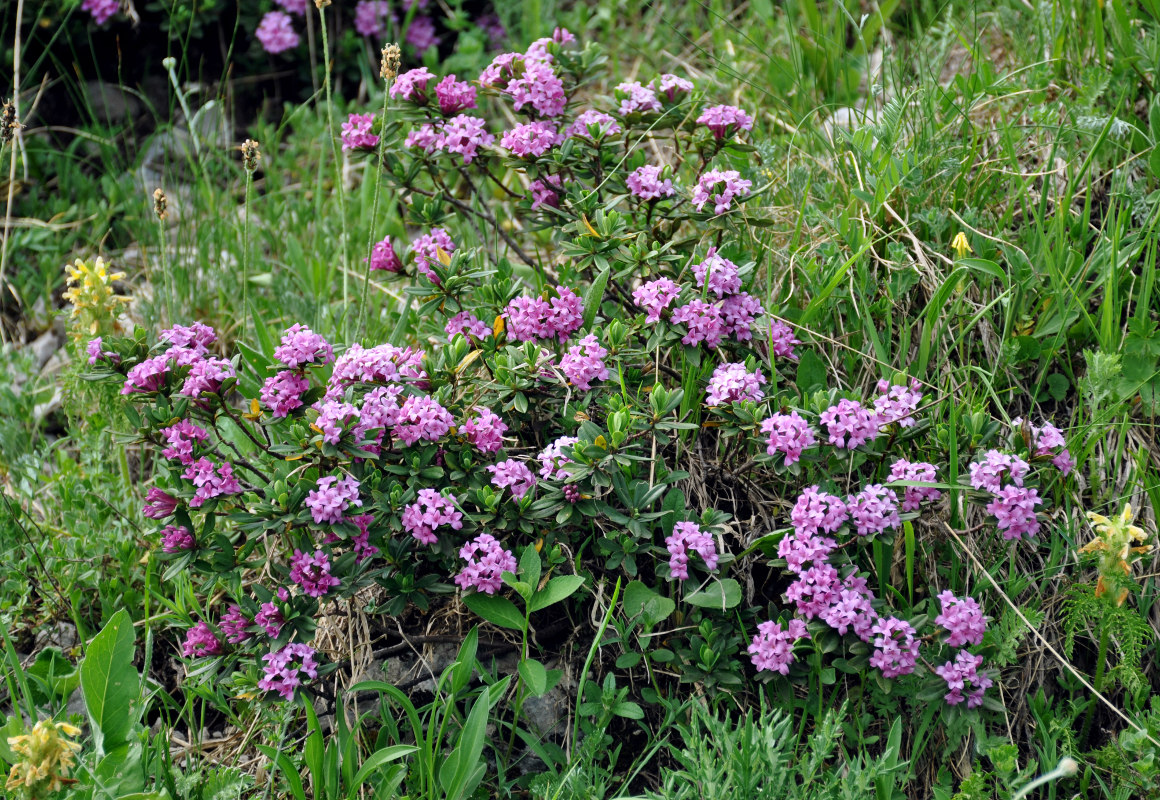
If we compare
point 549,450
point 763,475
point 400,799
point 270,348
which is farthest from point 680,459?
point 270,348

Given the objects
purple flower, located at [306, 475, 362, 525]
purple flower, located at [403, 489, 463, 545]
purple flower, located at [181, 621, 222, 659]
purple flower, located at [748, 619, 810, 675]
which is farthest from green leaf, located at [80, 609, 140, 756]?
purple flower, located at [748, 619, 810, 675]

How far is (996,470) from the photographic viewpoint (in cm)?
189

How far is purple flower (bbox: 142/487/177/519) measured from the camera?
6.34 feet

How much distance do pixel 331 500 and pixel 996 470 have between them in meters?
1.28

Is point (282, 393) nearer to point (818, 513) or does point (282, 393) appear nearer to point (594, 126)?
point (594, 126)

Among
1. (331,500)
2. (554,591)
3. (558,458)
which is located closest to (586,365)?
(558,458)

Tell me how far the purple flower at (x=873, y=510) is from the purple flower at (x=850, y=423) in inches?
3.9

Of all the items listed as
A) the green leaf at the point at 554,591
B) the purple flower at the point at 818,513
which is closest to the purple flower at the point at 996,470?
the purple flower at the point at 818,513

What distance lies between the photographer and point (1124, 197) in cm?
258

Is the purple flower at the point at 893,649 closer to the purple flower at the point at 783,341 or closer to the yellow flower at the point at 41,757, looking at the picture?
the purple flower at the point at 783,341

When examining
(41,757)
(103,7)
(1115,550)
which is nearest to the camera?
(41,757)

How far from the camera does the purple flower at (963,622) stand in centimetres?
187

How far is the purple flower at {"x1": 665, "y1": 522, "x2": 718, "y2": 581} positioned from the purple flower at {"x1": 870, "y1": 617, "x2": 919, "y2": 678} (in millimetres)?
334

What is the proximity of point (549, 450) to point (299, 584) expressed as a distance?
56 centimetres
